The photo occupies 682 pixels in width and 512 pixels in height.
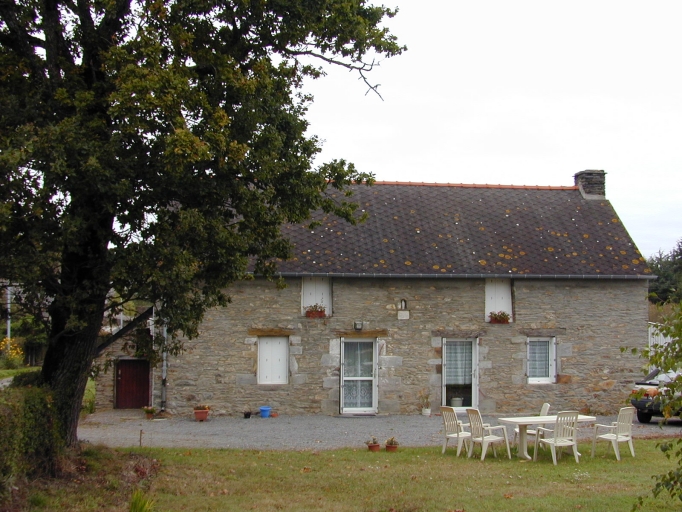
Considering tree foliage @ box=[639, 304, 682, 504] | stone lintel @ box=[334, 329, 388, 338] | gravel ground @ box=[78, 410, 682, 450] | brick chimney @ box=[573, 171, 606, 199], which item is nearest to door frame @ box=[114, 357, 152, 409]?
gravel ground @ box=[78, 410, 682, 450]

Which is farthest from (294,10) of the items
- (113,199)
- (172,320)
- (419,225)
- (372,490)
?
(419,225)

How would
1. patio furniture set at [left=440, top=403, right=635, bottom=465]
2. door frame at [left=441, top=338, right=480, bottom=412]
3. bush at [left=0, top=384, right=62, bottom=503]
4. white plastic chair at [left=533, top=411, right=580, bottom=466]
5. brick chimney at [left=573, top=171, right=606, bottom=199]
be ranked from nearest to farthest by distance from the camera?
bush at [left=0, top=384, right=62, bottom=503] → white plastic chair at [left=533, top=411, right=580, bottom=466] → patio furniture set at [left=440, top=403, right=635, bottom=465] → door frame at [left=441, top=338, right=480, bottom=412] → brick chimney at [left=573, top=171, right=606, bottom=199]

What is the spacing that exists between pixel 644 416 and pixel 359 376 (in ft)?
22.7

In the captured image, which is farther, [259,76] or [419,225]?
[419,225]

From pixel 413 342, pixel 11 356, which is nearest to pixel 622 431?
pixel 413 342

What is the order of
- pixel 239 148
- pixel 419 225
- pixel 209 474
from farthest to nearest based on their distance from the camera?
pixel 419 225
pixel 209 474
pixel 239 148

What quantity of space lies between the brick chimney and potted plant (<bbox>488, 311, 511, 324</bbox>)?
216 inches

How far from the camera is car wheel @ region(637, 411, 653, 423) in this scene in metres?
18.1

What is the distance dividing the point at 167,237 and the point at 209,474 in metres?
3.81

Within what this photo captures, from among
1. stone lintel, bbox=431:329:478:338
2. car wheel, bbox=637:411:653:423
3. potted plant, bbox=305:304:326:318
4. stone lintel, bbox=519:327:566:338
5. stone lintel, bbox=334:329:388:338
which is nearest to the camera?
car wheel, bbox=637:411:653:423

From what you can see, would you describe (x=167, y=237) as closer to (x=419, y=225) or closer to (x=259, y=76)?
(x=259, y=76)

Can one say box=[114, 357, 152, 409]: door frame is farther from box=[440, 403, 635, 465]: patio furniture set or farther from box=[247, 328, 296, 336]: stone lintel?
box=[440, 403, 635, 465]: patio furniture set

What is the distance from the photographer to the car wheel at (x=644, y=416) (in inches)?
711

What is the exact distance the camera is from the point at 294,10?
33.8 feet
